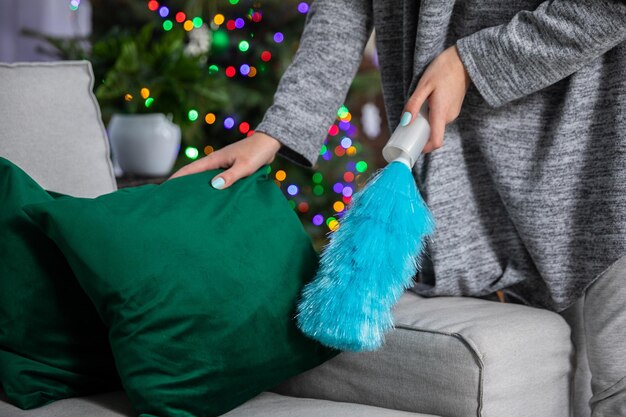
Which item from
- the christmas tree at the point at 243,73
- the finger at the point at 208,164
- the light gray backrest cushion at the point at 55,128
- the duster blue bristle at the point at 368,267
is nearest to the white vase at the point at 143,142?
the christmas tree at the point at 243,73

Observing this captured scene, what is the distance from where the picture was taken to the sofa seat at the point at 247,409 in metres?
0.93

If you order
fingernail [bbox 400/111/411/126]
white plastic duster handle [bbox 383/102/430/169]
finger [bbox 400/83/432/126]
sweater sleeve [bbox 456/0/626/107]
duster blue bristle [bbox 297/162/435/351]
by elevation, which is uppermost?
sweater sleeve [bbox 456/0/626/107]

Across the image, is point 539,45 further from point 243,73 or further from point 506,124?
point 243,73

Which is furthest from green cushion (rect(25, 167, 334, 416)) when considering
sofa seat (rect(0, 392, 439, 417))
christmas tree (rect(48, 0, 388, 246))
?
christmas tree (rect(48, 0, 388, 246))

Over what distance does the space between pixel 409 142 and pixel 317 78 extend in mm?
294

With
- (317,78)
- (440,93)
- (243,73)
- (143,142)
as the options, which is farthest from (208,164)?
(243,73)

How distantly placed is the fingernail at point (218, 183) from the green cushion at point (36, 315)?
0.76 ft

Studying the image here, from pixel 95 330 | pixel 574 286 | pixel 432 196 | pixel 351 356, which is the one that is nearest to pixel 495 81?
pixel 432 196

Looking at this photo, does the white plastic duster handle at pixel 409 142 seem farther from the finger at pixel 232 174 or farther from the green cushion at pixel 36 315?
the green cushion at pixel 36 315

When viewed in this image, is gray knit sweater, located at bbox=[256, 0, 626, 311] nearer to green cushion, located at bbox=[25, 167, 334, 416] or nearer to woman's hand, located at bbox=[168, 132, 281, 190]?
woman's hand, located at bbox=[168, 132, 281, 190]

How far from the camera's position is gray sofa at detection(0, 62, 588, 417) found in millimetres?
961

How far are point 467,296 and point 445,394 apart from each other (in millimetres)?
321

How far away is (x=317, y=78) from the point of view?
1257 mm

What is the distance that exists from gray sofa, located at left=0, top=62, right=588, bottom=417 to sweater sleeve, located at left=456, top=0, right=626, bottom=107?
0.34m
